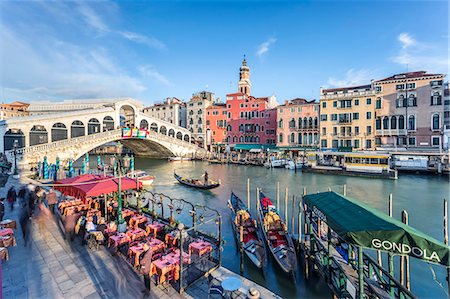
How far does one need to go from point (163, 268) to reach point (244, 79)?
174ft

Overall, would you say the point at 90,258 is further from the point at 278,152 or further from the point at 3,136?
the point at 278,152

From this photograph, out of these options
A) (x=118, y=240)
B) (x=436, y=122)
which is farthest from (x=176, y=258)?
(x=436, y=122)

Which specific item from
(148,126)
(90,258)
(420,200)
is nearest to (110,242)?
(90,258)

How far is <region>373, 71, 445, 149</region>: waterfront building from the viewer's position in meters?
31.5

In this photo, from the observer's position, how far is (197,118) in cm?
5094

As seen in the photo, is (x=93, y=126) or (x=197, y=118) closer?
(x=93, y=126)

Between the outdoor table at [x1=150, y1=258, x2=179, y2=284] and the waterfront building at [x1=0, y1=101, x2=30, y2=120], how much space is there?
7065 centimetres

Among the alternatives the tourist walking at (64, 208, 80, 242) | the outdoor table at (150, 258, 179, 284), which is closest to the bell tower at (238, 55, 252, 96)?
the tourist walking at (64, 208, 80, 242)

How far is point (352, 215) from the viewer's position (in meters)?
5.42

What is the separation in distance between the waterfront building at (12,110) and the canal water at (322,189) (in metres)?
55.1

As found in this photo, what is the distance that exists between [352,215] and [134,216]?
300 inches

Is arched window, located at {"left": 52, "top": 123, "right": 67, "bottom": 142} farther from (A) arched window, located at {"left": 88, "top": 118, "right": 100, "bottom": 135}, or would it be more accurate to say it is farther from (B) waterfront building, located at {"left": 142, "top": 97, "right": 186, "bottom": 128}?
(B) waterfront building, located at {"left": 142, "top": 97, "right": 186, "bottom": 128}

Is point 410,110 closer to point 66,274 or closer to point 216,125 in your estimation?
point 216,125

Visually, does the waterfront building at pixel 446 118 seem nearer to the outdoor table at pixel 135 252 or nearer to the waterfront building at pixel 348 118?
the waterfront building at pixel 348 118
